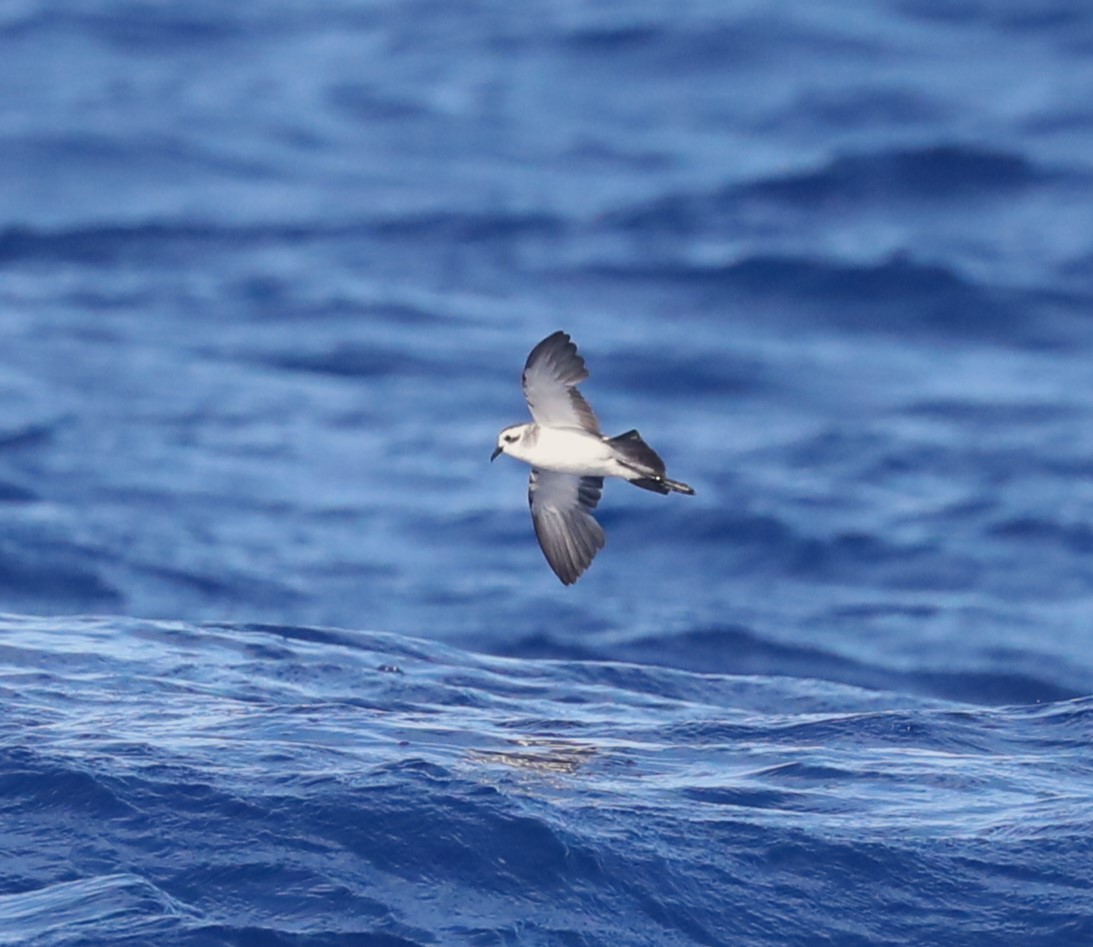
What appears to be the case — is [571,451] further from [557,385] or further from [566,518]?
[566,518]

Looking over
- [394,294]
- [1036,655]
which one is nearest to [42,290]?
[394,294]

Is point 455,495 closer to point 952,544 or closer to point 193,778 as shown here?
point 952,544

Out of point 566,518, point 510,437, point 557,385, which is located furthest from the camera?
point 566,518

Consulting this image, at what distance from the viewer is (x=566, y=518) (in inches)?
444

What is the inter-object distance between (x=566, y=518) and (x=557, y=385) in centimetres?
151

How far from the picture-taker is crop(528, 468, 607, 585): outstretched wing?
1109cm

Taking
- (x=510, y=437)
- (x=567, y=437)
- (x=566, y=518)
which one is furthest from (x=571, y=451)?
(x=566, y=518)

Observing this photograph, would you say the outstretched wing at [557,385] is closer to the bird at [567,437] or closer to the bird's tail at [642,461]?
the bird at [567,437]

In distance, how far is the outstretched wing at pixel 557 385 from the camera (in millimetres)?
9719

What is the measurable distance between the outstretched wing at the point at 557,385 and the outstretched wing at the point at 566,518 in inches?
31.6

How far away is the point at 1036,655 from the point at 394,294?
55.2 feet

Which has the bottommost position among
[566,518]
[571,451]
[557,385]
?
[566,518]

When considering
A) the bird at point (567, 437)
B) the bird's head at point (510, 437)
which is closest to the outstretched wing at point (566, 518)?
the bird at point (567, 437)

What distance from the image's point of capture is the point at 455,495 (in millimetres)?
26656
